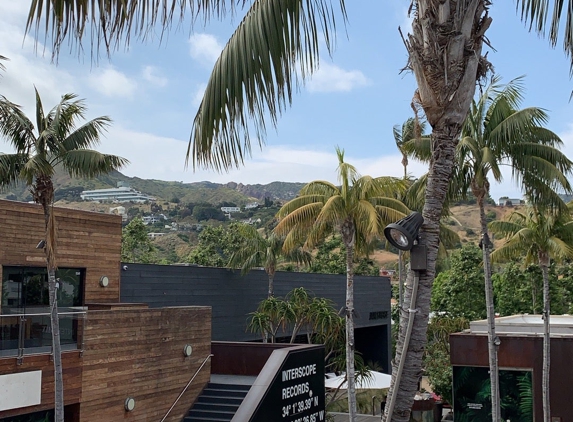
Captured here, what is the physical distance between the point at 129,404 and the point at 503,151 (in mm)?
12469

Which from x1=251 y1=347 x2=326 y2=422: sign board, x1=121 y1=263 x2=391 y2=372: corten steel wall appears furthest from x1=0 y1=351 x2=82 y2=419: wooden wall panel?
x1=121 y1=263 x2=391 y2=372: corten steel wall

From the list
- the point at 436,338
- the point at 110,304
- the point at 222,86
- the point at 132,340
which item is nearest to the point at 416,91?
the point at 222,86

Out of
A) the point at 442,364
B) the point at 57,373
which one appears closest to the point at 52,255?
the point at 57,373

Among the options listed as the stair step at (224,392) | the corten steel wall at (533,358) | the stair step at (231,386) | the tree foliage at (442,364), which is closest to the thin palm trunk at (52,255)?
the stair step at (224,392)

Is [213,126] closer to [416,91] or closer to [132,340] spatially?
[416,91]

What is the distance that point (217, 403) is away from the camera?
18.0 m

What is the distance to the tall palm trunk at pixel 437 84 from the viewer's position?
5.41 metres

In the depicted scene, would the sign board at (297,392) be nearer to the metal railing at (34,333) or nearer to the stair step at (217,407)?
the stair step at (217,407)

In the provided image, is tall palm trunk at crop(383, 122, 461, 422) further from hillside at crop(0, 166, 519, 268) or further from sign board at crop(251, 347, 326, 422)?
hillside at crop(0, 166, 519, 268)

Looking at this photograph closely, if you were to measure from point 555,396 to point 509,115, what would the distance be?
10696 millimetres

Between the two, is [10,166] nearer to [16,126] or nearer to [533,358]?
[16,126]

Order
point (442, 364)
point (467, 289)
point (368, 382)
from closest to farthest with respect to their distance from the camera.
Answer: point (368, 382)
point (442, 364)
point (467, 289)

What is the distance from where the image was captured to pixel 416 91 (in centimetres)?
582

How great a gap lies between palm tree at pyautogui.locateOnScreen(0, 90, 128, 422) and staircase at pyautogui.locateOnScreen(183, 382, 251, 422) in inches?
220
